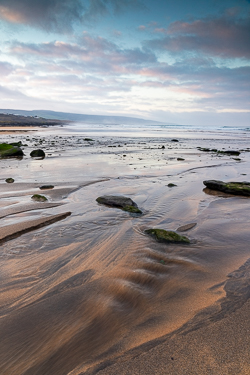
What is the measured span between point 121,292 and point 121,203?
3.48 metres

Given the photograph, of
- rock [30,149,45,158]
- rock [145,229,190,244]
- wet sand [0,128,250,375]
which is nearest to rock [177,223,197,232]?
wet sand [0,128,250,375]

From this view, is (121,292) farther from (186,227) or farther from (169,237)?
(186,227)

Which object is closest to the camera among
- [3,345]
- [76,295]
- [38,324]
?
[3,345]

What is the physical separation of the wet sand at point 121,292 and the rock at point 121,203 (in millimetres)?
247

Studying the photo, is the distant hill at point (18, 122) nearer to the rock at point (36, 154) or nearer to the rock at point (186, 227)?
the rock at point (36, 154)

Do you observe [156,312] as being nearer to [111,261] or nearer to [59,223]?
[111,261]

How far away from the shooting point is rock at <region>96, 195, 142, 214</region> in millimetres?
6117

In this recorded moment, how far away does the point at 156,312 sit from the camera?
275cm

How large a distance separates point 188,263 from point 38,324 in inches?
94.1

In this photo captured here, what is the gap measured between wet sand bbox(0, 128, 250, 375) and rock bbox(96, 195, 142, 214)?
25 centimetres

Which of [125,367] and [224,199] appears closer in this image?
[125,367]

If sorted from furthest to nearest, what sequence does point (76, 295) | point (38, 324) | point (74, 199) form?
point (74, 199), point (76, 295), point (38, 324)

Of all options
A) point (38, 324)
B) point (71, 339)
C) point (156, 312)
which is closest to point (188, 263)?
point (156, 312)

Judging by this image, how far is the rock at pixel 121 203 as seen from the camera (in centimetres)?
612
